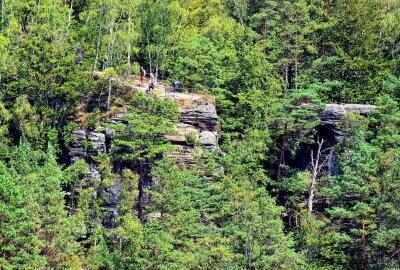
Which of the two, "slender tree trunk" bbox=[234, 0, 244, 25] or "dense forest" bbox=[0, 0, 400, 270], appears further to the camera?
"slender tree trunk" bbox=[234, 0, 244, 25]

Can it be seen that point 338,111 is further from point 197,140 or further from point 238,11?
point 238,11

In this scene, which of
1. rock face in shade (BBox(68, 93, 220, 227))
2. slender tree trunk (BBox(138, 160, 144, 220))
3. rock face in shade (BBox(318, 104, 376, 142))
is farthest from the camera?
rock face in shade (BBox(318, 104, 376, 142))

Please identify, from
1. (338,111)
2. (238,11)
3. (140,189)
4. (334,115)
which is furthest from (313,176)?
(238,11)

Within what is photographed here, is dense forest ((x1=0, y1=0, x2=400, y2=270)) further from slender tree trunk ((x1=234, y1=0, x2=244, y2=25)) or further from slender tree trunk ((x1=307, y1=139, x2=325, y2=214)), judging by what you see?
slender tree trunk ((x1=234, y1=0, x2=244, y2=25))

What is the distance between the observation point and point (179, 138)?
49000 mm

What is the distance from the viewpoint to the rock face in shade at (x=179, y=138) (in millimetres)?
46781

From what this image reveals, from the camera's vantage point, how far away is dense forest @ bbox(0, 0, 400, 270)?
4084 cm

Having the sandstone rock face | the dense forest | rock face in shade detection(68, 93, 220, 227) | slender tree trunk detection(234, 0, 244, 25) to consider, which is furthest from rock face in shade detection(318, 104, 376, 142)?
slender tree trunk detection(234, 0, 244, 25)

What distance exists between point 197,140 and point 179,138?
4.02ft

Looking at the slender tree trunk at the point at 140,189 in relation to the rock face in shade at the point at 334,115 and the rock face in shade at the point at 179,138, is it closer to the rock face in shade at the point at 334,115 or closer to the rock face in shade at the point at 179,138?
the rock face in shade at the point at 179,138

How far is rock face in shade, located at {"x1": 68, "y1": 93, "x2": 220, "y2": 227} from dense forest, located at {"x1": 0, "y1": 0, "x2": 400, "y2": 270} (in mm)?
292

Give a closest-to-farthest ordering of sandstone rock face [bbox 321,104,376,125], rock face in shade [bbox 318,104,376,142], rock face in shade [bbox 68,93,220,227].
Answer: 1. rock face in shade [bbox 68,93,220,227]
2. rock face in shade [bbox 318,104,376,142]
3. sandstone rock face [bbox 321,104,376,125]

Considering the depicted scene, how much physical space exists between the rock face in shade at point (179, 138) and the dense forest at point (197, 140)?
0.29 m

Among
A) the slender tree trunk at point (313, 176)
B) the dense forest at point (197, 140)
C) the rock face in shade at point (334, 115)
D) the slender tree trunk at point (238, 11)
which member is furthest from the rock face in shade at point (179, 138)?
the slender tree trunk at point (238, 11)
